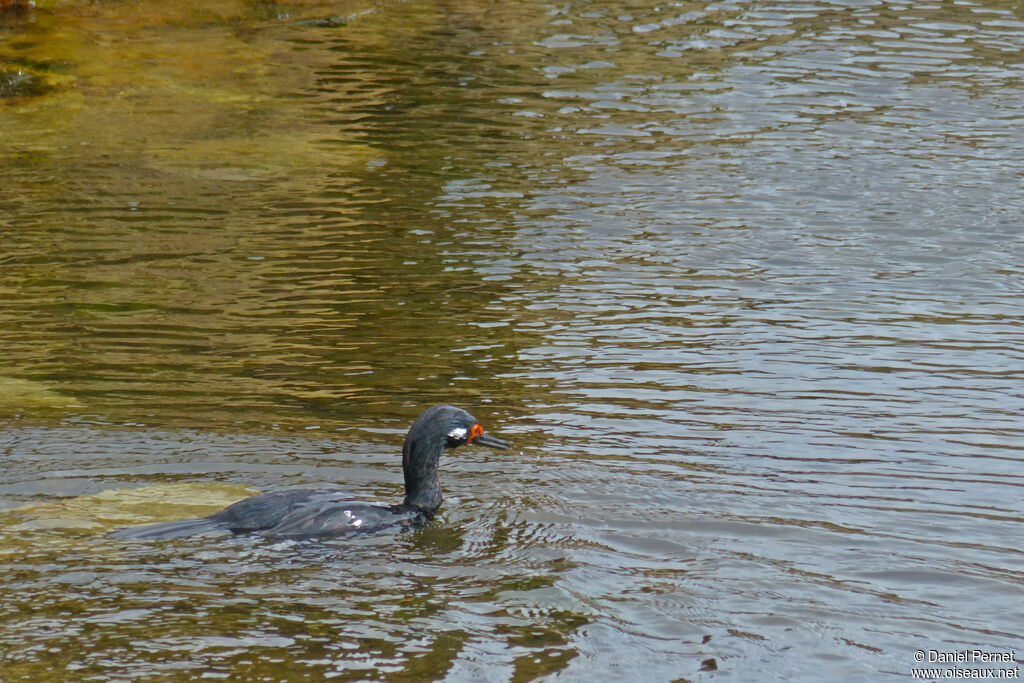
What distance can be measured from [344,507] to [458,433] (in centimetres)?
85

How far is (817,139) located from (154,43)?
35.8 feet

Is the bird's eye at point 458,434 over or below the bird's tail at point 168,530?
over

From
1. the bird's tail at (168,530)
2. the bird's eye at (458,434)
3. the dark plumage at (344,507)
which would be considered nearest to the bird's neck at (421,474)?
the dark plumage at (344,507)

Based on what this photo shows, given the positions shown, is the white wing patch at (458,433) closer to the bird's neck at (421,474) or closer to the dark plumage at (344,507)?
the dark plumage at (344,507)

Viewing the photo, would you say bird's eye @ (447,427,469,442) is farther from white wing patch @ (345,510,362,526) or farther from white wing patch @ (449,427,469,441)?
white wing patch @ (345,510,362,526)

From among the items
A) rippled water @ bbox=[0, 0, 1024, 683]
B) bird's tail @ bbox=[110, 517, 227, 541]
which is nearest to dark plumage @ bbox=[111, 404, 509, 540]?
bird's tail @ bbox=[110, 517, 227, 541]

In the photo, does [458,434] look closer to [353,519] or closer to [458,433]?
[458,433]

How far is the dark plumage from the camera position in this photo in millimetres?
7137

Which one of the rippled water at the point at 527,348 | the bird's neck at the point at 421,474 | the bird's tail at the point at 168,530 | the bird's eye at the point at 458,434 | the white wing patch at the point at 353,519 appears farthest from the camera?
the bird's eye at the point at 458,434

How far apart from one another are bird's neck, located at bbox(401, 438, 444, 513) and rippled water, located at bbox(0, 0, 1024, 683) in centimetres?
20

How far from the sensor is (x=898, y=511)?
24.8ft

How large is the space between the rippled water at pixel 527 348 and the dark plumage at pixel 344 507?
0.48 feet

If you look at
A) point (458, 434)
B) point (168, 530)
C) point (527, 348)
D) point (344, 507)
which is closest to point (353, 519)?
point (344, 507)

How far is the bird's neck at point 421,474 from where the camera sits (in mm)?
7547
